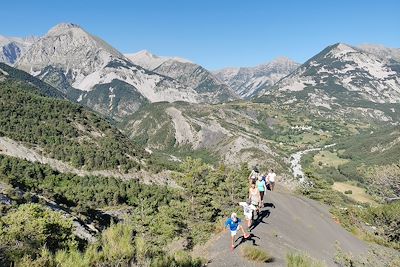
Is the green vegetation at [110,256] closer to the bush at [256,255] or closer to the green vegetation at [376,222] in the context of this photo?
the bush at [256,255]

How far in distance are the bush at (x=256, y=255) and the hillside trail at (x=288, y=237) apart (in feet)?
1.22

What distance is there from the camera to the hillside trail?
3209 cm

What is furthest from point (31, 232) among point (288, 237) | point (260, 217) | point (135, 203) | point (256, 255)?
point (135, 203)

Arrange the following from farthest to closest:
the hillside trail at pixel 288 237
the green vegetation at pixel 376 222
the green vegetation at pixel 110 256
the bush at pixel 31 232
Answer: the green vegetation at pixel 376 222 → the hillside trail at pixel 288 237 → the bush at pixel 31 232 → the green vegetation at pixel 110 256

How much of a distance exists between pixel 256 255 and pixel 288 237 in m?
10.3

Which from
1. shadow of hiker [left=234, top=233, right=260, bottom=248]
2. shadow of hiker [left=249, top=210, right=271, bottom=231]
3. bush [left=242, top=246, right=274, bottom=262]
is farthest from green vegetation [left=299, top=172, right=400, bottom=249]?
bush [left=242, top=246, right=274, bottom=262]

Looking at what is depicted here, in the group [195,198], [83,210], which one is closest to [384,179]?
[195,198]

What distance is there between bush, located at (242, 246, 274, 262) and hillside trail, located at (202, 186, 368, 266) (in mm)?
372

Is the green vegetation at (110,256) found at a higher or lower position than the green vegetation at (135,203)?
higher

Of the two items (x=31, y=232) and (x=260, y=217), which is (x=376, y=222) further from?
(x=31, y=232)

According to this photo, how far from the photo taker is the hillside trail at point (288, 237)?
32088 mm

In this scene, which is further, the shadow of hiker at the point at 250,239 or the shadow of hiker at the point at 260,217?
the shadow of hiker at the point at 260,217

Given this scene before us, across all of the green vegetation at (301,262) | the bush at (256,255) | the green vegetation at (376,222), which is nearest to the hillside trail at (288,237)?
the bush at (256,255)

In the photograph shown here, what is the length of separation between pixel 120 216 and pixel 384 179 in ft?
371
